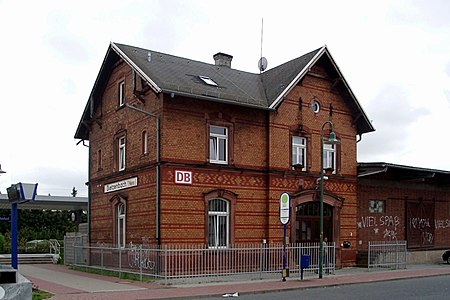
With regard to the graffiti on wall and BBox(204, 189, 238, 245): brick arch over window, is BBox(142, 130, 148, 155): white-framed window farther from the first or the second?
the graffiti on wall

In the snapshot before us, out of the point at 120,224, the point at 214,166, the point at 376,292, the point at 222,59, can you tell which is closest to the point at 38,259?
the point at 120,224

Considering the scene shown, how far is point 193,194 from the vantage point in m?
23.5

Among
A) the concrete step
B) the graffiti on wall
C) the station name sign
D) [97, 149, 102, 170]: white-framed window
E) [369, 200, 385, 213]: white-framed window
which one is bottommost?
the concrete step

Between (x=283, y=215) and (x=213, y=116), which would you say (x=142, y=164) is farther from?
(x=283, y=215)

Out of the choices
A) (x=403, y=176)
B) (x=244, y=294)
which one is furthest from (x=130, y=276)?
(x=403, y=176)

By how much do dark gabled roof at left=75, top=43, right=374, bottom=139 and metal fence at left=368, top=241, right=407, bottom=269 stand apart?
5562 mm

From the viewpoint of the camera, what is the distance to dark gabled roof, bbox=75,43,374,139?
2359 centimetres

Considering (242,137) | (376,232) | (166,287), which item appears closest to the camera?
(166,287)

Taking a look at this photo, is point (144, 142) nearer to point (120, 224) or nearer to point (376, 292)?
point (120, 224)

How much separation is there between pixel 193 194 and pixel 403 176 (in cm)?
1360

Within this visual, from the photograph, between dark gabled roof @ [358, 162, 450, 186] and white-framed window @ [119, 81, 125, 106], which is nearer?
white-framed window @ [119, 81, 125, 106]

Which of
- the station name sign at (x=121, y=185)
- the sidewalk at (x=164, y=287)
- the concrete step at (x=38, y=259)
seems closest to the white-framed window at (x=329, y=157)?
the sidewalk at (x=164, y=287)

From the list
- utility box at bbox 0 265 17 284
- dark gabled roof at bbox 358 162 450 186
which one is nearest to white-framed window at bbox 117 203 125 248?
dark gabled roof at bbox 358 162 450 186

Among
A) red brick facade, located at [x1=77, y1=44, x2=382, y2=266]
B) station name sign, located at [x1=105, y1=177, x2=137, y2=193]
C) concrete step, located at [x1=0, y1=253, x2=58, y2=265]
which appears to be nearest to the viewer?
red brick facade, located at [x1=77, y1=44, x2=382, y2=266]
